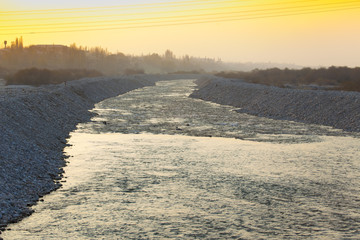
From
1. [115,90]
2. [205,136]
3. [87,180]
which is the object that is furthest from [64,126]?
[115,90]

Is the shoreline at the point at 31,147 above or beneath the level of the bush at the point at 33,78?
beneath

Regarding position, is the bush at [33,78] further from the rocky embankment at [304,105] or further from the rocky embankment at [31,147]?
the rocky embankment at [304,105]

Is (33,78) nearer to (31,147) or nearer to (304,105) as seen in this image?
(304,105)

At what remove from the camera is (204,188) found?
19250 millimetres

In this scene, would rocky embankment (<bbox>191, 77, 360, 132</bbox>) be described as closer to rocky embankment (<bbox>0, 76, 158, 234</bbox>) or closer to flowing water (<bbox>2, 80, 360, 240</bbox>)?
flowing water (<bbox>2, 80, 360, 240</bbox>)

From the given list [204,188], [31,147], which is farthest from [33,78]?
[204,188]

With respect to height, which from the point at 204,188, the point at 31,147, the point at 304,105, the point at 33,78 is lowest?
the point at 204,188

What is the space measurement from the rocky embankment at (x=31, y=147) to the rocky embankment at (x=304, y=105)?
23431 mm

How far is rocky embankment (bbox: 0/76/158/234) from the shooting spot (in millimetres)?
17031

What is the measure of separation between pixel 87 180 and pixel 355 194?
13219 mm

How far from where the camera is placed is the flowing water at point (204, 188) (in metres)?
14.4

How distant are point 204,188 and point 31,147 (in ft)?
40.2

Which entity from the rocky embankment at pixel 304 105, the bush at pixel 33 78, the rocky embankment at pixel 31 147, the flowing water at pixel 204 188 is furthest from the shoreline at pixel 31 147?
the bush at pixel 33 78

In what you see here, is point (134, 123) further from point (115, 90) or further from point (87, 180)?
point (115, 90)
